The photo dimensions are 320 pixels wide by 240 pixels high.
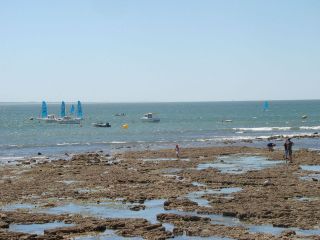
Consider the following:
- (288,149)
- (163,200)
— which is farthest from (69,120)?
(163,200)

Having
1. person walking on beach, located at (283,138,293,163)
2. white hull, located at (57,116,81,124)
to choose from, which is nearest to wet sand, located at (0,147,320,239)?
person walking on beach, located at (283,138,293,163)

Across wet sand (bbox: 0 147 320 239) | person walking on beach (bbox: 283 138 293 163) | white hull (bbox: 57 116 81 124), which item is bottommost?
white hull (bbox: 57 116 81 124)

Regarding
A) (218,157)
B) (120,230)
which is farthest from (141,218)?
(218,157)

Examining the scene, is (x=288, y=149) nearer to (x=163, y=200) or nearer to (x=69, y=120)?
(x=163, y=200)

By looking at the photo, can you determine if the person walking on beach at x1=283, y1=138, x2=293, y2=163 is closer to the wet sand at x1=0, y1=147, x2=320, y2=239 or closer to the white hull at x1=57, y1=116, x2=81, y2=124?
the wet sand at x1=0, y1=147, x2=320, y2=239

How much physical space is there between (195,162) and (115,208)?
21.7 m

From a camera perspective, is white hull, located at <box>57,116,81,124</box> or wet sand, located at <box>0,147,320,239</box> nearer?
wet sand, located at <box>0,147,320,239</box>

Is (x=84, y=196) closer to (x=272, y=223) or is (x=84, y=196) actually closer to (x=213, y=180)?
(x=213, y=180)

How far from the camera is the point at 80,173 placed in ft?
139

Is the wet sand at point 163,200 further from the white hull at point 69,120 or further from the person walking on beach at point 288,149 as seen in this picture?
the white hull at point 69,120

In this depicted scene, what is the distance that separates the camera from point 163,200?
29.3m

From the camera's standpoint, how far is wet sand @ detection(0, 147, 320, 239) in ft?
73.7

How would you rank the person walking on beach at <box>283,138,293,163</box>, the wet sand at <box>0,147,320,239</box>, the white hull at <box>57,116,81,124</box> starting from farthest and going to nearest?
the white hull at <box>57,116,81,124</box>, the person walking on beach at <box>283,138,293,163</box>, the wet sand at <box>0,147,320,239</box>

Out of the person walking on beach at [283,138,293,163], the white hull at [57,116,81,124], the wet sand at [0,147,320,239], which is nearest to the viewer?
the wet sand at [0,147,320,239]
